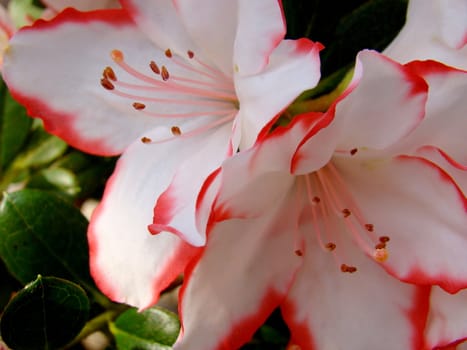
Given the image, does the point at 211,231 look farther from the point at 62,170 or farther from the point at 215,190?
the point at 62,170

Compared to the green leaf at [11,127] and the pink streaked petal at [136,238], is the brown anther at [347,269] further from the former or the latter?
the green leaf at [11,127]

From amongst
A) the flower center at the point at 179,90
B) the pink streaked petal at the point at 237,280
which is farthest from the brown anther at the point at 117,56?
the pink streaked petal at the point at 237,280

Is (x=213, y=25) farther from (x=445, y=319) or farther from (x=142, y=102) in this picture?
(x=445, y=319)

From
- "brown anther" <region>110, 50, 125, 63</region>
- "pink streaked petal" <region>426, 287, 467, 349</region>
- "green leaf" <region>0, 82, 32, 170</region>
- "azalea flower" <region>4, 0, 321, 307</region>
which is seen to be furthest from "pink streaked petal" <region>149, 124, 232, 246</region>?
"green leaf" <region>0, 82, 32, 170</region>

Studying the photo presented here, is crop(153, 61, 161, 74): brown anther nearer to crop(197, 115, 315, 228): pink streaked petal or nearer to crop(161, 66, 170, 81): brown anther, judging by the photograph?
crop(161, 66, 170, 81): brown anther

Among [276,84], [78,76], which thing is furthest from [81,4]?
[276,84]
